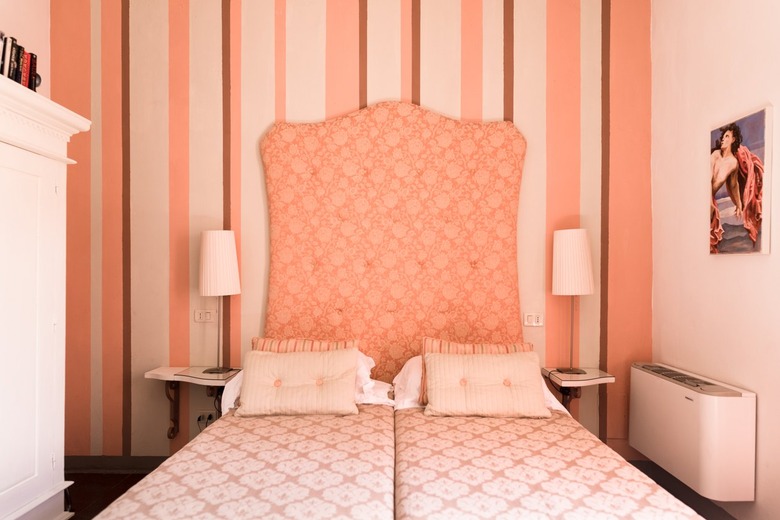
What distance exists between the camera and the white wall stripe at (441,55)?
3.02m

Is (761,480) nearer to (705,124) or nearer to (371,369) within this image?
(705,124)

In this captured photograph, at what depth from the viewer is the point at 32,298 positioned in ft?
7.33

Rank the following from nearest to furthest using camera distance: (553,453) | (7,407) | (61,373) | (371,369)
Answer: (553,453), (7,407), (61,373), (371,369)

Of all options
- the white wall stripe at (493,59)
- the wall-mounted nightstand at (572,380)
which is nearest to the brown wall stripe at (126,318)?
the white wall stripe at (493,59)

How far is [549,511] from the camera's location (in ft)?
4.96

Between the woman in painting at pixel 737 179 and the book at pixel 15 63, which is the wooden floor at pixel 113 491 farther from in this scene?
the book at pixel 15 63

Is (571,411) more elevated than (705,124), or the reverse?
(705,124)

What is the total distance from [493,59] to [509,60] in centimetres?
10

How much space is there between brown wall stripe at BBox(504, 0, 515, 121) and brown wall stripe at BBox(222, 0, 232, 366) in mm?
1813

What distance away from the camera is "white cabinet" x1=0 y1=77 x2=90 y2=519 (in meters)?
2.07

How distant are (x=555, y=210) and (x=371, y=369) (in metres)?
1.56

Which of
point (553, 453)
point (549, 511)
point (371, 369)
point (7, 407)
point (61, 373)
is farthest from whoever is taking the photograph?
point (371, 369)

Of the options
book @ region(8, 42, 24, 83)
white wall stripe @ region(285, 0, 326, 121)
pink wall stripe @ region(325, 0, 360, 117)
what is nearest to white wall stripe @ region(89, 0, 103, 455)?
book @ region(8, 42, 24, 83)

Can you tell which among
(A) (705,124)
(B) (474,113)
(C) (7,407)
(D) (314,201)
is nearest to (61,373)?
(C) (7,407)
